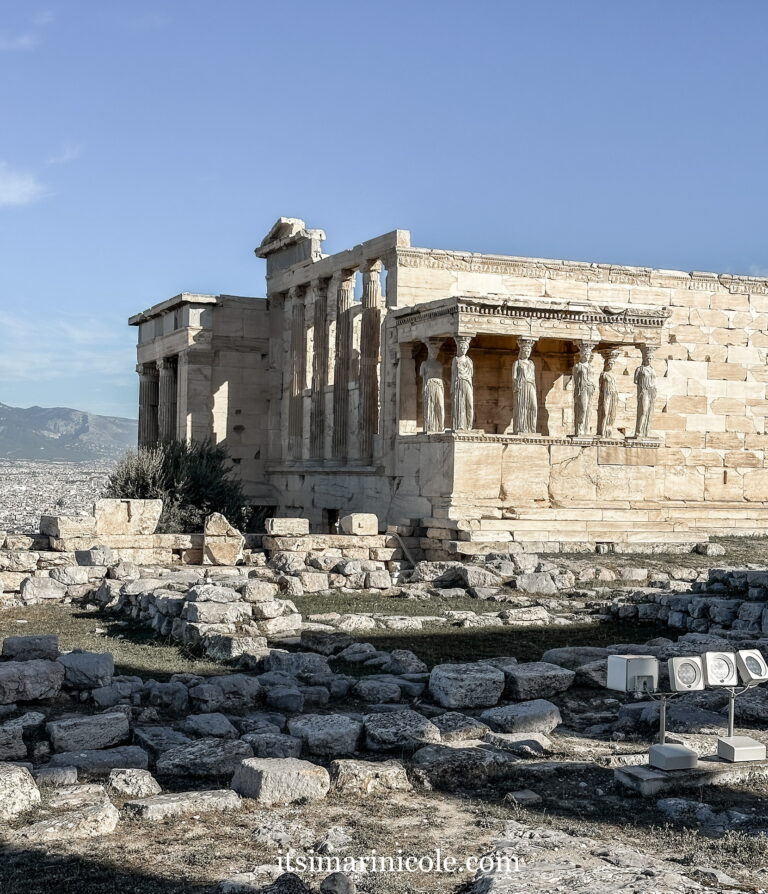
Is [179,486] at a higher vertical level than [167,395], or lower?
lower

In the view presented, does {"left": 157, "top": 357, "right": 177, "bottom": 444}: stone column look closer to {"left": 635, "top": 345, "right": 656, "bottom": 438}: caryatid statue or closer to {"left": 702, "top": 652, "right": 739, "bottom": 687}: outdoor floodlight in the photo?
{"left": 635, "top": 345, "right": 656, "bottom": 438}: caryatid statue

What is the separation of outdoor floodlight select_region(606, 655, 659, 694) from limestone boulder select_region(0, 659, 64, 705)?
162 inches

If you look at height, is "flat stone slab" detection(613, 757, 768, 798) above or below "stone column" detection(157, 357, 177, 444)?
below

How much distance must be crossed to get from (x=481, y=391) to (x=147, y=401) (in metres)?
12.0

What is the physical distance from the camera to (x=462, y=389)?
20297 millimetres

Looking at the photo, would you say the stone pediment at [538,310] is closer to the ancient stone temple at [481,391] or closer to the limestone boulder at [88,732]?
the ancient stone temple at [481,391]

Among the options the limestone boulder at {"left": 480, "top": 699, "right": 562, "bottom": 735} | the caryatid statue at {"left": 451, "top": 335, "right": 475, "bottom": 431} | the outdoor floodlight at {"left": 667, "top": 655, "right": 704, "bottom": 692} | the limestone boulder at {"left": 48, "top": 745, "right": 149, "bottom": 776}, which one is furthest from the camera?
the caryatid statue at {"left": 451, "top": 335, "right": 475, "bottom": 431}

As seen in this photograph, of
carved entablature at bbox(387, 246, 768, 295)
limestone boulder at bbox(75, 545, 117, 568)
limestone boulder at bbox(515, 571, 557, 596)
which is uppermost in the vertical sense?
carved entablature at bbox(387, 246, 768, 295)

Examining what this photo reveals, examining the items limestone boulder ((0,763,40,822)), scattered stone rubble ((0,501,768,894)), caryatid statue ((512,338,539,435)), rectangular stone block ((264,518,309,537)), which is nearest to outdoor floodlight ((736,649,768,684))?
scattered stone rubble ((0,501,768,894))

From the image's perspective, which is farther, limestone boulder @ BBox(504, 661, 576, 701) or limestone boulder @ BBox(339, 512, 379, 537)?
limestone boulder @ BBox(339, 512, 379, 537)

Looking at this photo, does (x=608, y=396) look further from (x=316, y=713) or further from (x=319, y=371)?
(x=316, y=713)

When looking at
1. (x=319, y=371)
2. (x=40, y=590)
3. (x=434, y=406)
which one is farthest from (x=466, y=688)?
(x=319, y=371)

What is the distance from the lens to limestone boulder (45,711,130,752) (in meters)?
7.35

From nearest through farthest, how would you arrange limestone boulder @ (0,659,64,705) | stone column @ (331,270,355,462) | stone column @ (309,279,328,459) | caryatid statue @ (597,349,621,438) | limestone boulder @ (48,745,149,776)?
limestone boulder @ (48,745,149,776) < limestone boulder @ (0,659,64,705) < caryatid statue @ (597,349,621,438) < stone column @ (331,270,355,462) < stone column @ (309,279,328,459)
